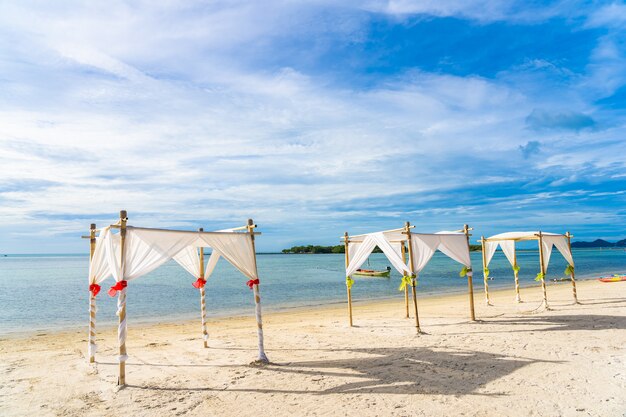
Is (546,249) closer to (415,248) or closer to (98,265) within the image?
(415,248)

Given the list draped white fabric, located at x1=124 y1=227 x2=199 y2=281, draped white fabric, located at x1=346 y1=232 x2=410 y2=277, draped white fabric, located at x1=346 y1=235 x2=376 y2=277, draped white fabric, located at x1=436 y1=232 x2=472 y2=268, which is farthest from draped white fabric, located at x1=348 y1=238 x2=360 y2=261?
draped white fabric, located at x1=124 y1=227 x2=199 y2=281

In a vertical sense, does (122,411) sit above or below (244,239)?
below

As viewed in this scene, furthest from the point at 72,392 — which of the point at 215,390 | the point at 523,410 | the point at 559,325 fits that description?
the point at 559,325

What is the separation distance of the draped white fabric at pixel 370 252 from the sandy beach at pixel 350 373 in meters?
1.75

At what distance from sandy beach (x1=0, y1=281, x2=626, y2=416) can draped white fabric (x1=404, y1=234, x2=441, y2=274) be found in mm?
1796

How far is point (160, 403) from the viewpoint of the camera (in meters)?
5.98

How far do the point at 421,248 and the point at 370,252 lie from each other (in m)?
1.45

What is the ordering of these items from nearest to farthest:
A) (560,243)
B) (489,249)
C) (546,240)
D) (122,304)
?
(122,304)
(546,240)
(560,243)
(489,249)

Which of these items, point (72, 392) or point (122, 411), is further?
point (72, 392)

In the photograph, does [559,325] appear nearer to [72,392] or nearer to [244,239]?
[244,239]

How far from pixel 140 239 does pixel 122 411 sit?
2654 millimetres

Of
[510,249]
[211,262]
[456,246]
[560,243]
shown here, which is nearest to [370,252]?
[456,246]

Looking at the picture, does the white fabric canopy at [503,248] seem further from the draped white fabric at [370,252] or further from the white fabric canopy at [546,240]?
the draped white fabric at [370,252]

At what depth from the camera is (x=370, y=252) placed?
11.6 m
